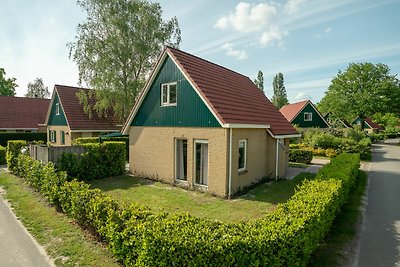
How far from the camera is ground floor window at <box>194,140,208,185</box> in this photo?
12.1 meters

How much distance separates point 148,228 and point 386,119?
103 metres

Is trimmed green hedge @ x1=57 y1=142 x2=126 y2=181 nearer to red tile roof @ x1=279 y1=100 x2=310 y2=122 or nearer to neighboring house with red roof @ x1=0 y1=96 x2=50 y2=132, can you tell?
neighboring house with red roof @ x1=0 y1=96 x2=50 y2=132

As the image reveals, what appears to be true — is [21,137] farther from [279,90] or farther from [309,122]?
[279,90]

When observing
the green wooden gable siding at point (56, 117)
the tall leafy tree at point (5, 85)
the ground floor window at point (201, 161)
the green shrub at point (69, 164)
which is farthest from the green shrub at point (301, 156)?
the tall leafy tree at point (5, 85)

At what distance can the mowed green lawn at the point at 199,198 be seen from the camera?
9289 mm

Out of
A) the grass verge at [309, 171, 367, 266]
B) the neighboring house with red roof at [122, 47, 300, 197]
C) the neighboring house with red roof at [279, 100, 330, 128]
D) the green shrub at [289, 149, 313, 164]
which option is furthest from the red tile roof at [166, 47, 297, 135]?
the neighboring house with red roof at [279, 100, 330, 128]

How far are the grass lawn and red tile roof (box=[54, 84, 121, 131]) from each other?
45.5 feet

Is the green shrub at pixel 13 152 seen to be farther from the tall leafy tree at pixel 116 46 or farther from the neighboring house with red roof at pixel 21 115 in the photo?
the neighboring house with red roof at pixel 21 115

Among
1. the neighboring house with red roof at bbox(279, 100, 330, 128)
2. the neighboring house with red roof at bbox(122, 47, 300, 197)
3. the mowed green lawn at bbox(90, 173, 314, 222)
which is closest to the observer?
the mowed green lawn at bbox(90, 173, 314, 222)

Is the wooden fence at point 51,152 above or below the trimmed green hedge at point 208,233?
above

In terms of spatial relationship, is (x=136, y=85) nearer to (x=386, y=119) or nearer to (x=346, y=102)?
(x=346, y=102)

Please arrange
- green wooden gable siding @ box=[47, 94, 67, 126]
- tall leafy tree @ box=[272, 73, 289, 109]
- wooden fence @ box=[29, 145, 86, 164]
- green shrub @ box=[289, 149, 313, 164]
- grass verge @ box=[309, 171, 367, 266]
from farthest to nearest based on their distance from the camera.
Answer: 1. tall leafy tree @ box=[272, 73, 289, 109]
2. green wooden gable siding @ box=[47, 94, 67, 126]
3. green shrub @ box=[289, 149, 313, 164]
4. wooden fence @ box=[29, 145, 86, 164]
5. grass verge @ box=[309, 171, 367, 266]

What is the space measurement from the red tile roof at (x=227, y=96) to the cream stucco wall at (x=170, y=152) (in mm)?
1318

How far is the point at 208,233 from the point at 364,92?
168 feet
